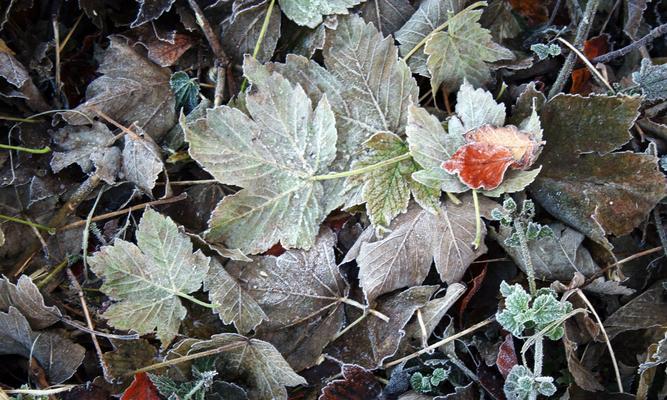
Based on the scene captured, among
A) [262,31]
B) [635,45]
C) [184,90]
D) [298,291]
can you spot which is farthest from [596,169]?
[184,90]

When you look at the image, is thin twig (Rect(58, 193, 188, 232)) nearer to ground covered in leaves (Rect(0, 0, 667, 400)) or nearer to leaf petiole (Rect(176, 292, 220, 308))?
ground covered in leaves (Rect(0, 0, 667, 400))

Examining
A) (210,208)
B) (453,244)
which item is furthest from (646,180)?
(210,208)

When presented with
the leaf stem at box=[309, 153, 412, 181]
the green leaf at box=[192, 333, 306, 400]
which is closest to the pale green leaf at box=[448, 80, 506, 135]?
the leaf stem at box=[309, 153, 412, 181]

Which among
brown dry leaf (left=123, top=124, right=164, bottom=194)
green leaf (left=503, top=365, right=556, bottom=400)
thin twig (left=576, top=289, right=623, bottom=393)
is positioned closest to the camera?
green leaf (left=503, top=365, right=556, bottom=400)

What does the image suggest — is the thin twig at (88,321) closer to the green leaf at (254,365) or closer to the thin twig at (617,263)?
the green leaf at (254,365)

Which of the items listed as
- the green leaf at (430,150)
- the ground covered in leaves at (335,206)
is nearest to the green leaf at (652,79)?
the ground covered in leaves at (335,206)
